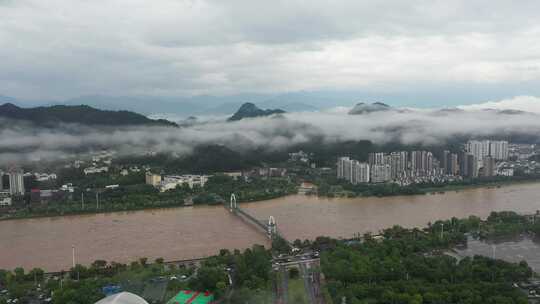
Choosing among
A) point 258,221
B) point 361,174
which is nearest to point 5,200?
point 258,221

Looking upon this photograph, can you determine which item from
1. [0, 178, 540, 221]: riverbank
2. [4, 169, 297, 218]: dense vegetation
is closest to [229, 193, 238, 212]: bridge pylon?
[4, 169, 297, 218]: dense vegetation

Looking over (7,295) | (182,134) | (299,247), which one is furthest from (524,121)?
(7,295)

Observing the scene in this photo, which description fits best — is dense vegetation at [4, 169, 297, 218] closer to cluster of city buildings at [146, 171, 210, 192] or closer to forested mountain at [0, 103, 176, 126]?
cluster of city buildings at [146, 171, 210, 192]

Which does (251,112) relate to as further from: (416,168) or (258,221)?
(258,221)

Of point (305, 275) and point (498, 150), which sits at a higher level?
point (498, 150)

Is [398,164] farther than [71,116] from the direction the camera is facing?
No

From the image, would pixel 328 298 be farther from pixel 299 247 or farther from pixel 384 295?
pixel 299 247
